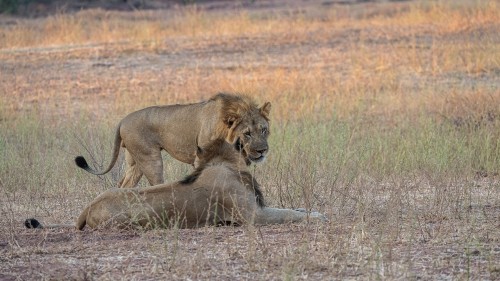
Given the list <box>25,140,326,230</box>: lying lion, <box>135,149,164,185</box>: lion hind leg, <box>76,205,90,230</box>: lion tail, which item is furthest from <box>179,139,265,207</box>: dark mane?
<box>135,149,164,185</box>: lion hind leg

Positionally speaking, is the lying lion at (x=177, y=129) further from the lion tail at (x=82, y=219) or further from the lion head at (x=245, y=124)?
the lion tail at (x=82, y=219)

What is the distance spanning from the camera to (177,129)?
26.7 feet

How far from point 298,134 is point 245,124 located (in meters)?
2.85

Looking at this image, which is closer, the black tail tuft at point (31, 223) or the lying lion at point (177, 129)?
the black tail tuft at point (31, 223)

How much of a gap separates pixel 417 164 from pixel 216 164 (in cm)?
287

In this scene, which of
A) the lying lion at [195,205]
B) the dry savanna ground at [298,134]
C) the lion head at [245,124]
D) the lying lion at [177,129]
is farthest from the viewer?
the lying lion at [177,129]

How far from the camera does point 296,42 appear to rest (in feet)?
56.1

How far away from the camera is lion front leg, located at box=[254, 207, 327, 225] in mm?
6457

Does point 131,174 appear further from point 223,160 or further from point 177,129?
point 223,160

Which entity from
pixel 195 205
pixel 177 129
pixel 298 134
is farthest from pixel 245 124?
pixel 298 134

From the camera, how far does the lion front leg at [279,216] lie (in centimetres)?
646

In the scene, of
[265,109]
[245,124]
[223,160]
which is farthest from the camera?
[265,109]

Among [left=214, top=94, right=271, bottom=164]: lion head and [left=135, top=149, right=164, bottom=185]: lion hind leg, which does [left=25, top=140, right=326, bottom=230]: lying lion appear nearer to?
[left=214, top=94, right=271, bottom=164]: lion head

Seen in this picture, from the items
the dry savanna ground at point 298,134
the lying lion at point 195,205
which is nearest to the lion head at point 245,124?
the dry savanna ground at point 298,134
